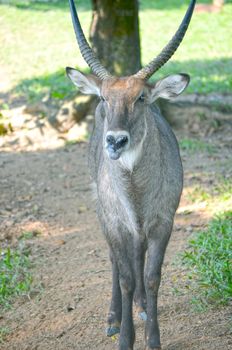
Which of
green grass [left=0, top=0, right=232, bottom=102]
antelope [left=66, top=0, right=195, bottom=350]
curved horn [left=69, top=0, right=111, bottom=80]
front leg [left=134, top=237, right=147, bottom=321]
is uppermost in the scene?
curved horn [left=69, top=0, right=111, bottom=80]

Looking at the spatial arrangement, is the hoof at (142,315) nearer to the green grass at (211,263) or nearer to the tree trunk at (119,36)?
the green grass at (211,263)

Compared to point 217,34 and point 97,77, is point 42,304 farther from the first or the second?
point 217,34

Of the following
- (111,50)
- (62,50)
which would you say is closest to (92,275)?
(111,50)

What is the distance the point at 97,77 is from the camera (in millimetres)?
4977

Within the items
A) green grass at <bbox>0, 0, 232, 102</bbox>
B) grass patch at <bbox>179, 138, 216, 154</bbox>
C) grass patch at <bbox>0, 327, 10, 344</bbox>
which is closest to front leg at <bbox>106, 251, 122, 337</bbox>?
grass patch at <bbox>0, 327, 10, 344</bbox>

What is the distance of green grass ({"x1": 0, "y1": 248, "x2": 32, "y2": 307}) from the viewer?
592 centimetres

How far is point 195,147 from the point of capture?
9.41m

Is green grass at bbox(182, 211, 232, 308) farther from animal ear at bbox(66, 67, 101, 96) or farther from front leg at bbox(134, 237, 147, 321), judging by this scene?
animal ear at bbox(66, 67, 101, 96)

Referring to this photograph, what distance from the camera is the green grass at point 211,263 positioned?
5.26 meters

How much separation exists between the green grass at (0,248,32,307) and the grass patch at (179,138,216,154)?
331 centimetres

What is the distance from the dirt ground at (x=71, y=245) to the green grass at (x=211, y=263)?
0.32 ft

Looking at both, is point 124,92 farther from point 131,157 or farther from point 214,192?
point 214,192

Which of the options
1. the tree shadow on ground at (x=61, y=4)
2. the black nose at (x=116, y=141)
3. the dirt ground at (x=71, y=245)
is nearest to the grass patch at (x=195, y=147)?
the dirt ground at (x=71, y=245)

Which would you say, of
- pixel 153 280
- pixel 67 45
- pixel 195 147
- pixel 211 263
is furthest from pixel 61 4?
pixel 153 280
